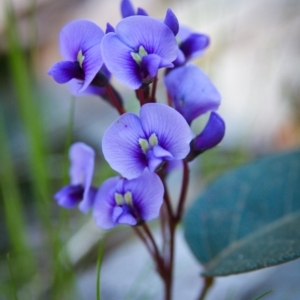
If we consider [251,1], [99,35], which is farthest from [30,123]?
[251,1]

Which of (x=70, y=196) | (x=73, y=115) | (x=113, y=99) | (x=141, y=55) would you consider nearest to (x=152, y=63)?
(x=141, y=55)

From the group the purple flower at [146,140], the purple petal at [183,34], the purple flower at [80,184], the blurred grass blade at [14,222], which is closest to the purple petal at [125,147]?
the purple flower at [146,140]

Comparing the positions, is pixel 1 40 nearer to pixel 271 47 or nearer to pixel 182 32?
pixel 271 47

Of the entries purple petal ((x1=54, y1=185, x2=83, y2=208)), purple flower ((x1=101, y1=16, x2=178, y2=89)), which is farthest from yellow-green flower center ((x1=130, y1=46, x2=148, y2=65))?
purple petal ((x1=54, y1=185, x2=83, y2=208))

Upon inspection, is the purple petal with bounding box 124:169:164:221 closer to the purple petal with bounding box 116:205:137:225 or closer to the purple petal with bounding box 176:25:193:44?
the purple petal with bounding box 116:205:137:225

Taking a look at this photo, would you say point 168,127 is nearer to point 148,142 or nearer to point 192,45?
point 148,142

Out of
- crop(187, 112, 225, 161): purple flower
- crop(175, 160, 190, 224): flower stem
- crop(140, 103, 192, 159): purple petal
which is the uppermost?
crop(140, 103, 192, 159): purple petal

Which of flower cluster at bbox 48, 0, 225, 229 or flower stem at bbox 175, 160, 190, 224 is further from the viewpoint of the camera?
flower stem at bbox 175, 160, 190, 224

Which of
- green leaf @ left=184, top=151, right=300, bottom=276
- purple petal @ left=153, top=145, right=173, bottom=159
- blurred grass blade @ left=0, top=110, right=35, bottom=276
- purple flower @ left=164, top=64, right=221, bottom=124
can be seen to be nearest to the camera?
purple petal @ left=153, top=145, right=173, bottom=159
